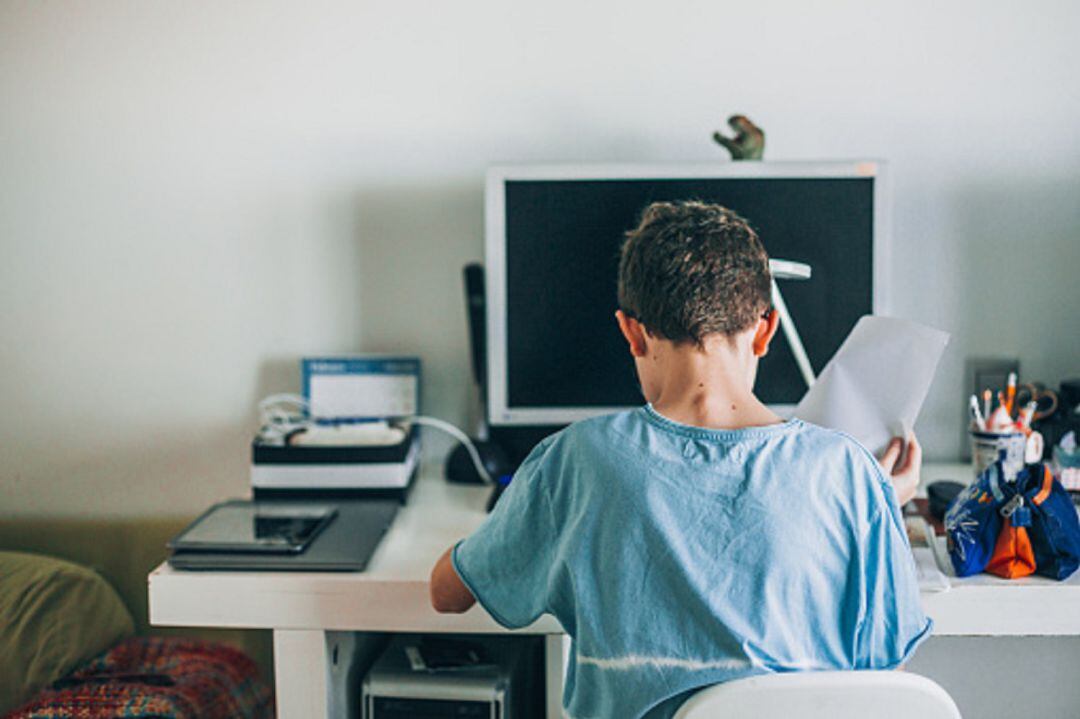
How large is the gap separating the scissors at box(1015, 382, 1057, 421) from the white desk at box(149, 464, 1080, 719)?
499 millimetres

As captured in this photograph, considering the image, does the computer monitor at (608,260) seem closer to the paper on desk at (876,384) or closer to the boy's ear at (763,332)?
the paper on desk at (876,384)

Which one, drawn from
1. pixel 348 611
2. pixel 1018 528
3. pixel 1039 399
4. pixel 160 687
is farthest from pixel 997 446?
pixel 160 687

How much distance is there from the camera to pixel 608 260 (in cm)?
161

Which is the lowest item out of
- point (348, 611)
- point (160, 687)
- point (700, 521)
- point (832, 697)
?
point (160, 687)

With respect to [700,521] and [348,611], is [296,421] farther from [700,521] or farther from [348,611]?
[700,521]

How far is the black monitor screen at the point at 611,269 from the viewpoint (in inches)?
62.6

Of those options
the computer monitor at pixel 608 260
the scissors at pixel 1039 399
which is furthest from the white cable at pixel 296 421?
the scissors at pixel 1039 399

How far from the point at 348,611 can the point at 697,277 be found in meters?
0.64

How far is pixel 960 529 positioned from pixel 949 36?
91 cm

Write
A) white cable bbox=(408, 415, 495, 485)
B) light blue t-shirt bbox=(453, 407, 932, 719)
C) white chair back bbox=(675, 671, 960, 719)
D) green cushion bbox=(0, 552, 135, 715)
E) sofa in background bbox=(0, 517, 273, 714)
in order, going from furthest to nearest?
1. sofa in background bbox=(0, 517, 273, 714)
2. white cable bbox=(408, 415, 495, 485)
3. green cushion bbox=(0, 552, 135, 715)
4. light blue t-shirt bbox=(453, 407, 932, 719)
5. white chair back bbox=(675, 671, 960, 719)

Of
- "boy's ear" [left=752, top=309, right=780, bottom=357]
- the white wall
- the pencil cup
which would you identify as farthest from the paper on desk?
the white wall

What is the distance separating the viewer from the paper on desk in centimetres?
122

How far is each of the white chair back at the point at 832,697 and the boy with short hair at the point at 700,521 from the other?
0.09m

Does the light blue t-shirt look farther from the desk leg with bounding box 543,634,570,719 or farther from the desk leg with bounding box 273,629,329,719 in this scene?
the desk leg with bounding box 273,629,329,719
